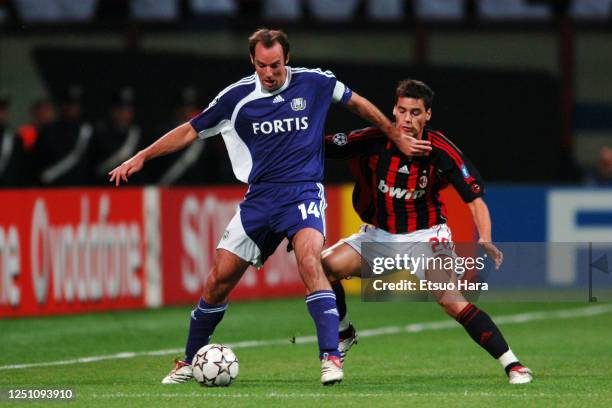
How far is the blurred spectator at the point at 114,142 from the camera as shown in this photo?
16031 mm

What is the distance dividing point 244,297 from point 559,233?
12.8ft

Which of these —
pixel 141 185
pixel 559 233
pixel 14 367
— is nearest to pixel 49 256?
pixel 141 185

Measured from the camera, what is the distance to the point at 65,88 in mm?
16469

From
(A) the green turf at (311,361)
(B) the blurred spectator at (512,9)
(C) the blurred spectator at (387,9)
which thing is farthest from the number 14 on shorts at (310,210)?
(B) the blurred spectator at (512,9)

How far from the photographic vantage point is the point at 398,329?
14078 mm

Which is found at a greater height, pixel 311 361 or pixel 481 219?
pixel 481 219

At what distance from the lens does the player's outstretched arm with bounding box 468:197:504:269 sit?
882 centimetres

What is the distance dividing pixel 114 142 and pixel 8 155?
4.05ft

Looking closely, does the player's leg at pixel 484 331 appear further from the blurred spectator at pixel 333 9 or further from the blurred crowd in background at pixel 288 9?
the blurred spectator at pixel 333 9

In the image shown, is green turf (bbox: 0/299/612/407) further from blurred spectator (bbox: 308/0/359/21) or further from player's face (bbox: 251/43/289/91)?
blurred spectator (bbox: 308/0/359/21)

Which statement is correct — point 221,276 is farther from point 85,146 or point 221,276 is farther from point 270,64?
point 85,146

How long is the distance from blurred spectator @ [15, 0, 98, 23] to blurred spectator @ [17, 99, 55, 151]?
255cm

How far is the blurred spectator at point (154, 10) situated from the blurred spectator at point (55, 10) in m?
0.57

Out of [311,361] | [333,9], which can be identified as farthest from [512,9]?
[311,361]
